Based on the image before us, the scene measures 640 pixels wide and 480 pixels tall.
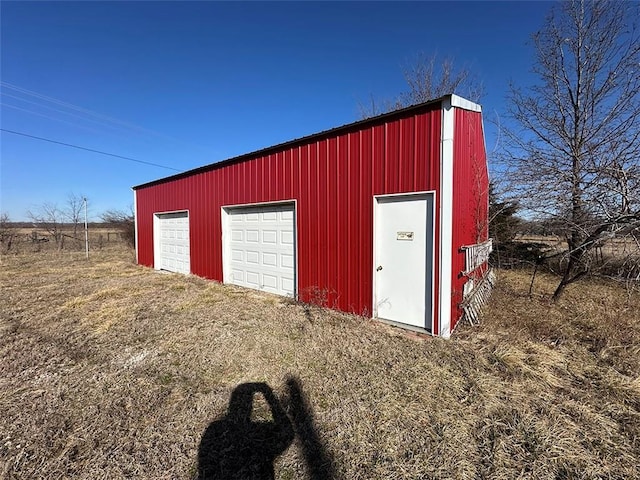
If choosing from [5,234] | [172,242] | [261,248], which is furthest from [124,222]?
[261,248]

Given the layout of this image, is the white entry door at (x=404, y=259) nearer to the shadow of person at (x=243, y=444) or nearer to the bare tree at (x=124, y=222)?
the shadow of person at (x=243, y=444)

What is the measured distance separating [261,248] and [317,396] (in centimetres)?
466

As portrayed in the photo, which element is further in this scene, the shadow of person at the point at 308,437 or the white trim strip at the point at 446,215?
the white trim strip at the point at 446,215

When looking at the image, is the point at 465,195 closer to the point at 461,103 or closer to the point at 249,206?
the point at 461,103

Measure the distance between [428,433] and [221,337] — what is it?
A: 286 cm

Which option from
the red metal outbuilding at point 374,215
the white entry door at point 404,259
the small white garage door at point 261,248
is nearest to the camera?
the red metal outbuilding at point 374,215

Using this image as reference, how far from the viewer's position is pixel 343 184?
5168 millimetres

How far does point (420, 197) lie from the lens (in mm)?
4367

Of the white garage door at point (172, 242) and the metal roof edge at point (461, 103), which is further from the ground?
the metal roof edge at point (461, 103)

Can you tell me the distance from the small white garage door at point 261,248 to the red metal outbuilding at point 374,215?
0.02m

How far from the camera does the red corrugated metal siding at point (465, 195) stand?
4367 mm

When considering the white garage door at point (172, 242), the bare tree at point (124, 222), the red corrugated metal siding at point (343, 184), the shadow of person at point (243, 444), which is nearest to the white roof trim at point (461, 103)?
the red corrugated metal siding at point (343, 184)

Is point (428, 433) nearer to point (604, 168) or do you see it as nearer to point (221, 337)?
point (221, 337)

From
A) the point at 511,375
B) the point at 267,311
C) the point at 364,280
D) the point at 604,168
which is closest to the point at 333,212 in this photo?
the point at 364,280
